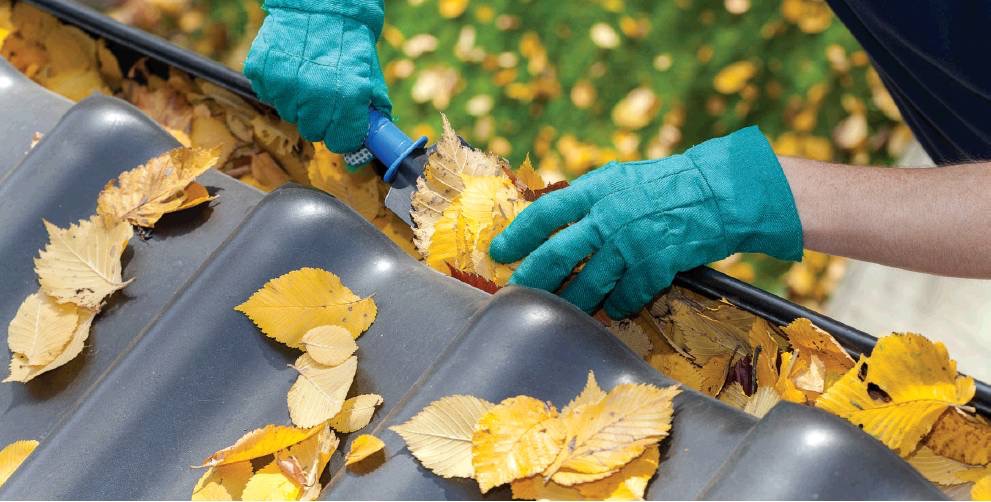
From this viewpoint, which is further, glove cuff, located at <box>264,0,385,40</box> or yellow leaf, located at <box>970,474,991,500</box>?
glove cuff, located at <box>264,0,385,40</box>

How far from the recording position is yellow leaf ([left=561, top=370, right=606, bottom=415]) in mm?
1041

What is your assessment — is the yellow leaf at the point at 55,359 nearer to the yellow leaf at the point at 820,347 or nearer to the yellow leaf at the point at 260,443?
the yellow leaf at the point at 260,443

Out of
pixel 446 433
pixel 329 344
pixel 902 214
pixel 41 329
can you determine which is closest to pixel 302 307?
pixel 329 344

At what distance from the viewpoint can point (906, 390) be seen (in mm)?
1087

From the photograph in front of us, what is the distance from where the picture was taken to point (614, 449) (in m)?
1.01

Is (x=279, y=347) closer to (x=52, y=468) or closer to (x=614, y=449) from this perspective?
(x=52, y=468)

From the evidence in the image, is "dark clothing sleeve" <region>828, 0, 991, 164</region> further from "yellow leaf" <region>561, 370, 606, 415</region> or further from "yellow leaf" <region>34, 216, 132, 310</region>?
"yellow leaf" <region>34, 216, 132, 310</region>

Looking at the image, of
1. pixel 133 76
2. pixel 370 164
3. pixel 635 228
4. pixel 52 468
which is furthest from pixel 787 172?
pixel 133 76

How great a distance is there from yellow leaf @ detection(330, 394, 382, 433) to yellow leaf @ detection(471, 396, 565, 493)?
17 centimetres

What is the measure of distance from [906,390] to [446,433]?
0.54 metres

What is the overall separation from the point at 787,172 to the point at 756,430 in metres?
0.58

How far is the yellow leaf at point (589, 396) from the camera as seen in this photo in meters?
1.04

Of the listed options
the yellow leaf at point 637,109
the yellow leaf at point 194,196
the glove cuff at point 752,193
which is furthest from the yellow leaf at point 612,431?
the yellow leaf at point 637,109

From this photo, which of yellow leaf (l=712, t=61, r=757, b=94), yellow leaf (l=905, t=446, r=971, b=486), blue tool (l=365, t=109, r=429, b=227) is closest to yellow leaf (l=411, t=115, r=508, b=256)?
blue tool (l=365, t=109, r=429, b=227)
